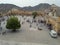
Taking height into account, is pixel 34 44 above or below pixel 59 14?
below

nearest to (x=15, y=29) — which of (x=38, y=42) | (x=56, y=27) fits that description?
(x=56, y=27)

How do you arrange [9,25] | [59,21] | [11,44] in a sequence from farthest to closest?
[9,25], [59,21], [11,44]

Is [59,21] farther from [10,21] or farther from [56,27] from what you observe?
[10,21]

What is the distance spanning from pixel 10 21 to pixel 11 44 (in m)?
16.5

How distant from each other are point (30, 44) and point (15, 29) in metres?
15.5

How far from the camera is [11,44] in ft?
108

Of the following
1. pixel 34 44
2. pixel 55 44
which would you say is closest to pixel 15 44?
pixel 34 44

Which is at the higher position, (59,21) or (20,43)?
(59,21)

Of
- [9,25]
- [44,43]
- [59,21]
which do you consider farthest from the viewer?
[9,25]

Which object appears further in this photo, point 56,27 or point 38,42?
point 56,27

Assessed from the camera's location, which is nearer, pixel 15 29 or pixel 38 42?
pixel 38 42

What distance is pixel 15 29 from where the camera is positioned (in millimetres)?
48812

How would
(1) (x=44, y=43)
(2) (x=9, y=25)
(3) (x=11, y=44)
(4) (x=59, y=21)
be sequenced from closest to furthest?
(3) (x=11, y=44), (1) (x=44, y=43), (4) (x=59, y=21), (2) (x=9, y=25)

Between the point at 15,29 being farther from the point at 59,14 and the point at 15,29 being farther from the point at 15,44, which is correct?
the point at 15,44
